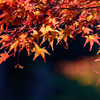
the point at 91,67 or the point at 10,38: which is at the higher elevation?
the point at 10,38

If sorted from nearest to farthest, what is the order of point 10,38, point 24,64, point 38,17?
point 38,17 < point 10,38 < point 24,64

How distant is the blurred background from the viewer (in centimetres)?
312

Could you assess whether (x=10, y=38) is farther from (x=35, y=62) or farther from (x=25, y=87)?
(x=25, y=87)

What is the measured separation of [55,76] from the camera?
3.20 metres

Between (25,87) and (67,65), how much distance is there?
52.8 inches

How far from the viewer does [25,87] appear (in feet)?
10.3

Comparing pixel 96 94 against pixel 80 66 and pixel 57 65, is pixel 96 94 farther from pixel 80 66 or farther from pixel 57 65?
pixel 57 65

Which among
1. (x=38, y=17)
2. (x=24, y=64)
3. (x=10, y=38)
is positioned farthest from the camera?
(x=24, y=64)

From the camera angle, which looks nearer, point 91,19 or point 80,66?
point 91,19

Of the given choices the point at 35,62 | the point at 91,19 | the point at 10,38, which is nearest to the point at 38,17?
the point at 10,38

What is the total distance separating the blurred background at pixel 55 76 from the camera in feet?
10.2

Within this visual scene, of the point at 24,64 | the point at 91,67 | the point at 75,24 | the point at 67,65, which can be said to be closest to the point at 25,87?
the point at 24,64

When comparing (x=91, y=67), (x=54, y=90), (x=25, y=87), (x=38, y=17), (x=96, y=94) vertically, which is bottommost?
(x=96, y=94)

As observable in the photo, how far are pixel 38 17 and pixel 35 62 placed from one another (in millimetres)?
2001
